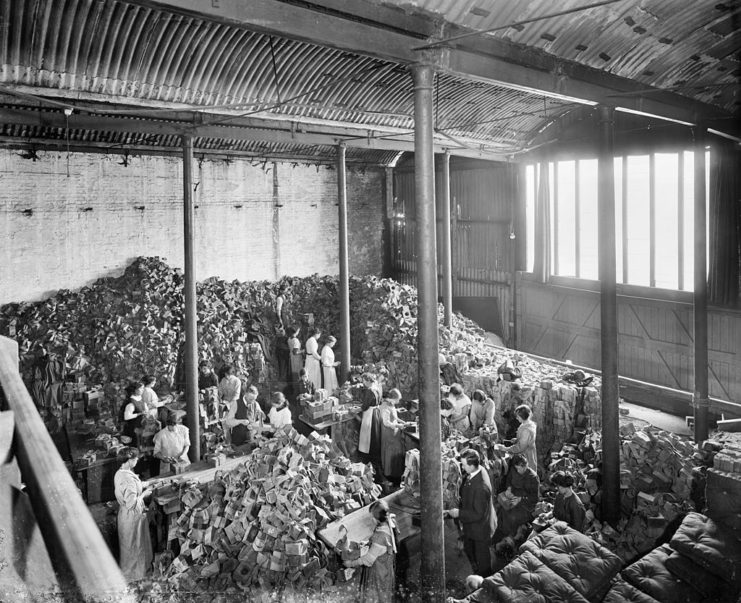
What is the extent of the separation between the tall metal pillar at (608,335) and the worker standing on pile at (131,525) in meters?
5.54

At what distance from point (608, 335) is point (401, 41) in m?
4.25

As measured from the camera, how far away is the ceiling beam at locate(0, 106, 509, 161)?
27.9 feet

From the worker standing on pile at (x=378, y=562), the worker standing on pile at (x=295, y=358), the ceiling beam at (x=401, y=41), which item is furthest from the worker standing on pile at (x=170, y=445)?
the ceiling beam at (x=401, y=41)

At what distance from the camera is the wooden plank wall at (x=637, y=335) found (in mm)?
11016

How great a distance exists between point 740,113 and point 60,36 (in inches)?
386

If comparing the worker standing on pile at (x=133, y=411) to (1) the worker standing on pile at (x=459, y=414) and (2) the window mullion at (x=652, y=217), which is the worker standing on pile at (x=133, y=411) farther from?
(2) the window mullion at (x=652, y=217)

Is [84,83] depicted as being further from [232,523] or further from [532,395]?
[532,395]

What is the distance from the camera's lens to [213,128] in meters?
9.55

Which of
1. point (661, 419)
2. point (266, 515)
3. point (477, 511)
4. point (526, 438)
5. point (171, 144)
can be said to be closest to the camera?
point (266, 515)

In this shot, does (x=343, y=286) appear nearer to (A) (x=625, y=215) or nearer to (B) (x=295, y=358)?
(B) (x=295, y=358)

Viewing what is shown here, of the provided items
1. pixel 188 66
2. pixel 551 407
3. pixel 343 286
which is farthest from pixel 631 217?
pixel 188 66

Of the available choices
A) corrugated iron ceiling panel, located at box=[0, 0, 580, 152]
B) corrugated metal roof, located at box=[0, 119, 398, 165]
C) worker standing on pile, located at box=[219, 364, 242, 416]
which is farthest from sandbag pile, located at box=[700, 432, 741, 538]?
corrugated metal roof, located at box=[0, 119, 398, 165]

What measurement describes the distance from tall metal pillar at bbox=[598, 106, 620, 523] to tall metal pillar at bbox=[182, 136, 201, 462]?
603cm

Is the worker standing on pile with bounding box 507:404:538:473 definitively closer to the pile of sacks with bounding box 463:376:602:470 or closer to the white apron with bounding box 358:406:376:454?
the pile of sacks with bounding box 463:376:602:470
